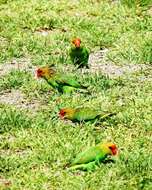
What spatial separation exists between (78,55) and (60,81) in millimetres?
1116

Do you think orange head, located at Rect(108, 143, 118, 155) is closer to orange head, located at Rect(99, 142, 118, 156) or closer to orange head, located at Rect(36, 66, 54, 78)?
orange head, located at Rect(99, 142, 118, 156)

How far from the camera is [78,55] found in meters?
7.82

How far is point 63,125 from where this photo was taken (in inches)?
239

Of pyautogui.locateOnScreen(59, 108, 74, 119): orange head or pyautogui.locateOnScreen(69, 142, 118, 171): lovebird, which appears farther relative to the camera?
pyautogui.locateOnScreen(59, 108, 74, 119): orange head

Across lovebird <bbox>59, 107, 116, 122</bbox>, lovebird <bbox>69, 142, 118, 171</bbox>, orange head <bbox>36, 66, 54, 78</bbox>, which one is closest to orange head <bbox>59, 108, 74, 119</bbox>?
lovebird <bbox>59, 107, 116, 122</bbox>

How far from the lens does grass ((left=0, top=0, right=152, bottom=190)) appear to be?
5.15 m

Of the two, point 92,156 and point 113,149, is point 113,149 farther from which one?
point 92,156

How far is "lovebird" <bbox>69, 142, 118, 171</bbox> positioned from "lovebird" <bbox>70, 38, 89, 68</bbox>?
8.90ft

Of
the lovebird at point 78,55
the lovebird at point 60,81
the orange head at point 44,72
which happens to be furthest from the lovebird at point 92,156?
the lovebird at point 78,55

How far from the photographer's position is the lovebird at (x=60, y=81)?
22.3 feet

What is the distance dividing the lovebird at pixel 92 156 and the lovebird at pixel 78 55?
2.71m

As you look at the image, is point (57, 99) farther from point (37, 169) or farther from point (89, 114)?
point (37, 169)

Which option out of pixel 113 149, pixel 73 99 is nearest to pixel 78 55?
pixel 73 99

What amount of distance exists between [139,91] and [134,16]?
342 centimetres
